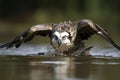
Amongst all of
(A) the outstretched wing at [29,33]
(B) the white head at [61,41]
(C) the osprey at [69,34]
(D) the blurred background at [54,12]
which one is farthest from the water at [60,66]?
(D) the blurred background at [54,12]

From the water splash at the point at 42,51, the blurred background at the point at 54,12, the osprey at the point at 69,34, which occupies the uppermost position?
the blurred background at the point at 54,12

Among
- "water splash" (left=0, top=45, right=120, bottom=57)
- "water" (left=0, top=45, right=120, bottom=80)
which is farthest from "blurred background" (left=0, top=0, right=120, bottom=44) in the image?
"water" (left=0, top=45, right=120, bottom=80)

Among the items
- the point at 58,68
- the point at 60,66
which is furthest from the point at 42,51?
the point at 58,68

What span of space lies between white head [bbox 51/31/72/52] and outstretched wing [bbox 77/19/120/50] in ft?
1.67

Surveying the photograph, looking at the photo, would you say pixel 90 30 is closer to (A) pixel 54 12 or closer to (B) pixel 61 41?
(B) pixel 61 41

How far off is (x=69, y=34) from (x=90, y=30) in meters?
Result: 0.55

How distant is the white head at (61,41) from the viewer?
655 inches

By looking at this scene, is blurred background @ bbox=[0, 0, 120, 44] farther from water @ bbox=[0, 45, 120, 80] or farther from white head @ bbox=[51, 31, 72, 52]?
water @ bbox=[0, 45, 120, 80]

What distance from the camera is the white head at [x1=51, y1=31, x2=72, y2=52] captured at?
16.6m

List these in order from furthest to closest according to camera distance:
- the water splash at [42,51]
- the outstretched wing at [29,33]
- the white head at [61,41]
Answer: the outstretched wing at [29,33] < the water splash at [42,51] < the white head at [61,41]

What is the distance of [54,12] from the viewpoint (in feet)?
112

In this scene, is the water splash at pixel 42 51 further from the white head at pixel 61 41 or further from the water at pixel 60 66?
the white head at pixel 61 41

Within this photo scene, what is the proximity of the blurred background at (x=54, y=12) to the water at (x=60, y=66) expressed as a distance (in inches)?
542

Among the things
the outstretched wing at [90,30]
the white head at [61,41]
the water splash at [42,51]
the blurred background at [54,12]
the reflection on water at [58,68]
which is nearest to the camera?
the reflection on water at [58,68]
